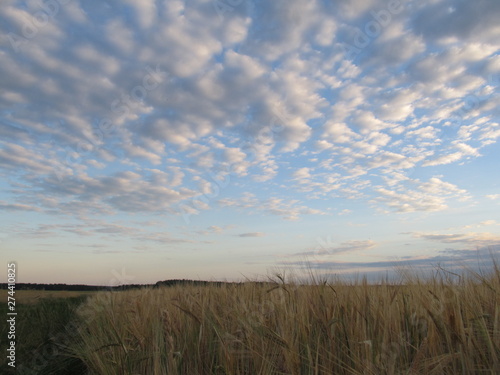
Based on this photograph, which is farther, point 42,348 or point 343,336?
point 42,348

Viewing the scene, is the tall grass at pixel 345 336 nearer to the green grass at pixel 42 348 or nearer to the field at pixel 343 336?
the field at pixel 343 336

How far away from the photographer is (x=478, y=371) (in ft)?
7.20

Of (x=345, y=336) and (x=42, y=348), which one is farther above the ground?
(x=345, y=336)

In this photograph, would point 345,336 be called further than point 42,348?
No

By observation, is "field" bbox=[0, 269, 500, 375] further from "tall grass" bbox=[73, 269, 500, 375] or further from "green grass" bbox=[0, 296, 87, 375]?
"green grass" bbox=[0, 296, 87, 375]

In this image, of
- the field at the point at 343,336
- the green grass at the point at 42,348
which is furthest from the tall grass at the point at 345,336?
the green grass at the point at 42,348

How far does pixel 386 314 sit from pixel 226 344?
133 cm

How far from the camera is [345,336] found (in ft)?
9.55

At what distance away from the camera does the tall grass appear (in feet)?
7.65

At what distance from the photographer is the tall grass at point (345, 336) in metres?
2.33

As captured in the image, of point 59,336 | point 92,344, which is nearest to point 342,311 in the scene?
point 92,344

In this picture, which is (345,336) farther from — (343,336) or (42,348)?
(42,348)

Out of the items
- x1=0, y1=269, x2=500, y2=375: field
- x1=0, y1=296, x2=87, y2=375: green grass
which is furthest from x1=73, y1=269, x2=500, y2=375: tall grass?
x1=0, y1=296, x2=87, y2=375: green grass

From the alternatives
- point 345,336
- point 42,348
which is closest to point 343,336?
point 345,336
